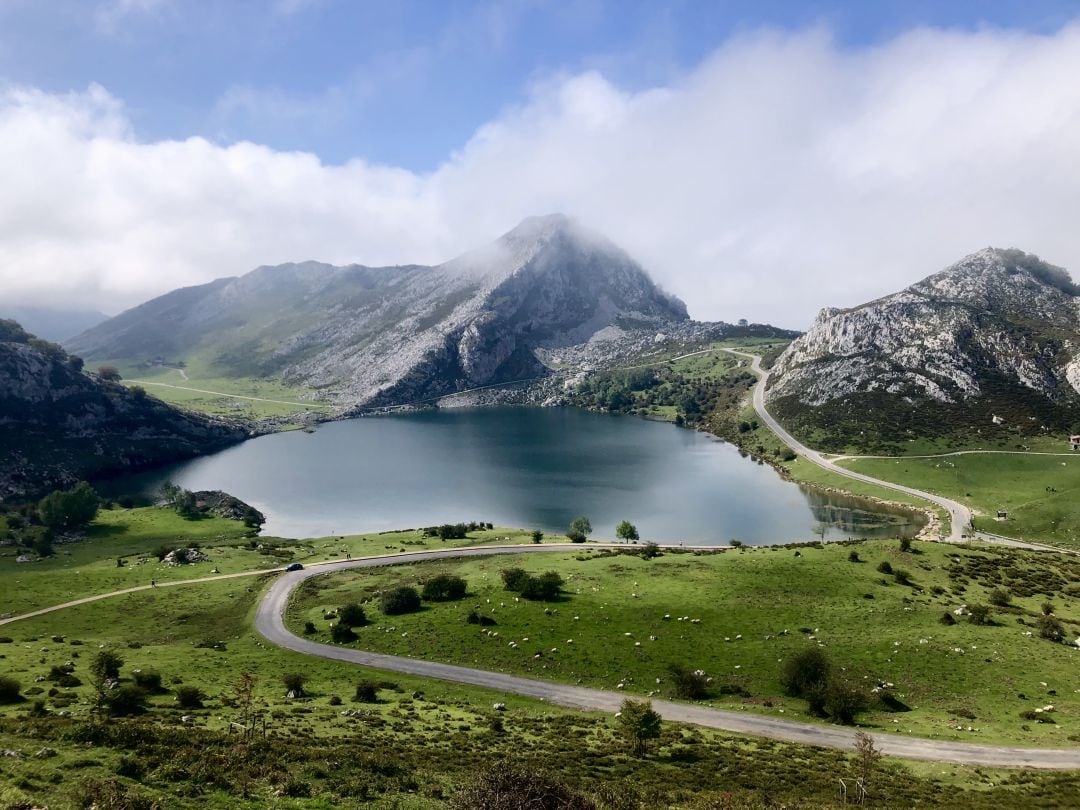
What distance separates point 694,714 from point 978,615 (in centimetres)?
3450

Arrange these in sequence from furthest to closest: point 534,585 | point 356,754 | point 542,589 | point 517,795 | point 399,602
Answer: point 534,585, point 542,589, point 399,602, point 356,754, point 517,795

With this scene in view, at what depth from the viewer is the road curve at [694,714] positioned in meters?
36.3

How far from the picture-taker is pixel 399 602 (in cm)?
6319

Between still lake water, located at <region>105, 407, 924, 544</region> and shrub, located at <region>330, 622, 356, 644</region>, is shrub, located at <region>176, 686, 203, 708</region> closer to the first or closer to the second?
shrub, located at <region>330, 622, 356, 644</region>

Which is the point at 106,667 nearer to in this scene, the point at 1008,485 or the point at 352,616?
the point at 352,616

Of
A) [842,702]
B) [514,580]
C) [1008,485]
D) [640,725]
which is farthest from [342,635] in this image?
[1008,485]

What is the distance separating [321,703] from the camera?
4175 cm

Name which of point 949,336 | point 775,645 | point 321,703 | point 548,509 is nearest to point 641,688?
point 775,645

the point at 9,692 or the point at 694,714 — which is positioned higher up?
the point at 9,692

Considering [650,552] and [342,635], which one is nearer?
[342,635]

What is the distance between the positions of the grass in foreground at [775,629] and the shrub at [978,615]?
1.00 m

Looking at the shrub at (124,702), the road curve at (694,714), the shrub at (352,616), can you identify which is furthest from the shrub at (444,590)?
the shrub at (124,702)

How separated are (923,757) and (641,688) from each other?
1931cm

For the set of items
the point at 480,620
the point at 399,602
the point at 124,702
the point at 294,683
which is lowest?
the point at 480,620
